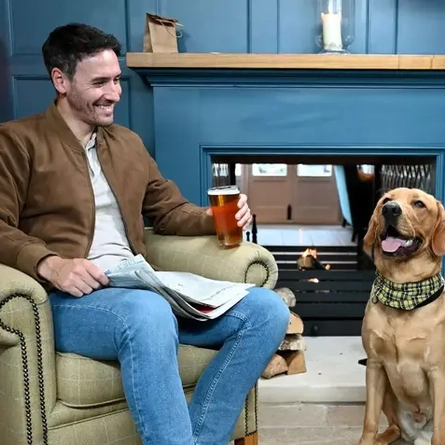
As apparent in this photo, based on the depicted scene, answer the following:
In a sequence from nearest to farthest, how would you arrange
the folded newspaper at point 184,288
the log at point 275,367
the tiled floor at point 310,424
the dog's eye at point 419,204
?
the folded newspaper at point 184,288 < the dog's eye at point 419,204 < the tiled floor at point 310,424 < the log at point 275,367

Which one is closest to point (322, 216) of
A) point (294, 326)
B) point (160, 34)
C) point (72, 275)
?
point (294, 326)

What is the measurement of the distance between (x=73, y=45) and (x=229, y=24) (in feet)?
3.18

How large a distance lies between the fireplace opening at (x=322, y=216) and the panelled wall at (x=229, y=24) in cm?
43

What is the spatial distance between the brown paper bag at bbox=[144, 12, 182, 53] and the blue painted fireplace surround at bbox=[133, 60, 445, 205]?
94 millimetres

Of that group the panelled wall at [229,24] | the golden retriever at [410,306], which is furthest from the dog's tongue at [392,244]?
the panelled wall at [229,24]

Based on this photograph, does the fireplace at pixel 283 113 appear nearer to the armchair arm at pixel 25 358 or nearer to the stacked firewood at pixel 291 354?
the stacked firewood at pixel 291 354

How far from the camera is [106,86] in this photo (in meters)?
1.49

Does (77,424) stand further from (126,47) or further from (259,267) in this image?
(126,47)

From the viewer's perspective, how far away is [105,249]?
4.96 ft

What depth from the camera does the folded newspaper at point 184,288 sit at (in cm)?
127

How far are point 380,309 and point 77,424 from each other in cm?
79

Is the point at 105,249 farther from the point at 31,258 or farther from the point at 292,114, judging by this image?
the point at 292,114

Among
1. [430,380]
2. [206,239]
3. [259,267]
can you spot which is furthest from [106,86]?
[430,380]

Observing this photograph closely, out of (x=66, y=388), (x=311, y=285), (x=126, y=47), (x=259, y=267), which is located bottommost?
(x=311, y=285)
